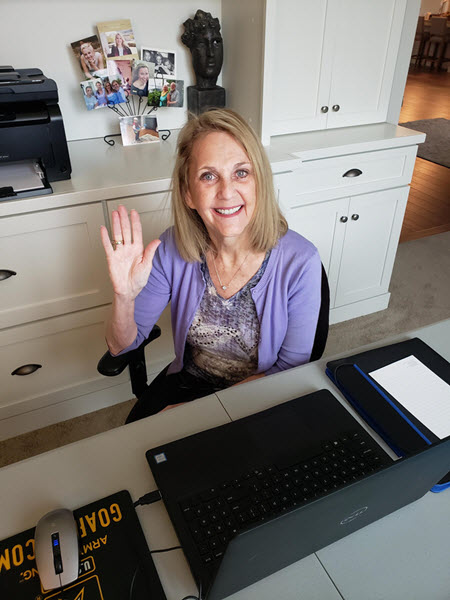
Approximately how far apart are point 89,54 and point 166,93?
35 cm

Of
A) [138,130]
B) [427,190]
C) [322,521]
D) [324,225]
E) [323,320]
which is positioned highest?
[138,130]

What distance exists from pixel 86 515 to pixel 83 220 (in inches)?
42.8

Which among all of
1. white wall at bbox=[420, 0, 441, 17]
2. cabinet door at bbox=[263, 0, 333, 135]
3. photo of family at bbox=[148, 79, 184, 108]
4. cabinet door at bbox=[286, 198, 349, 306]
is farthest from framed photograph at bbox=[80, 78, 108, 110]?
white wall at bbox=[420, 0, 441, 17]

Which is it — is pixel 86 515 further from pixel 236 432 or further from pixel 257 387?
pixel 257 387

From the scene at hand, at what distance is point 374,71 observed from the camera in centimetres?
209

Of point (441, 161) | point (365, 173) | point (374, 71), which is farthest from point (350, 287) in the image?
point (441, 161)

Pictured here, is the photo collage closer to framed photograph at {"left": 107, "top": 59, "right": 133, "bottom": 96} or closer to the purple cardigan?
framed photograph at {"left": 107, "top": 59, "right": 133, "bottom": 96}

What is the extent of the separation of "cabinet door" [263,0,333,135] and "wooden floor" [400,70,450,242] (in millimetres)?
1587

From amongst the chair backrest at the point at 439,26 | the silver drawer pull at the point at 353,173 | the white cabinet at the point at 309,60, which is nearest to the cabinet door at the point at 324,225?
the silver drawer pull at the point at 353,173

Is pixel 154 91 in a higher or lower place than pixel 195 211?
higher

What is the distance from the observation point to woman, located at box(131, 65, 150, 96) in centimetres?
194

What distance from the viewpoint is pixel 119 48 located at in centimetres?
189

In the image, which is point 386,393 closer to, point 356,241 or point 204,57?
point 356,241

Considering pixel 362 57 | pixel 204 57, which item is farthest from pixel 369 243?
pixel 204 57
